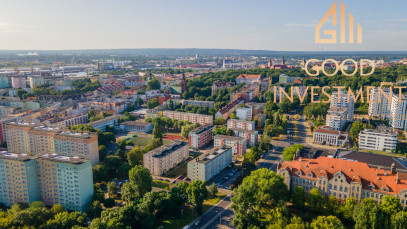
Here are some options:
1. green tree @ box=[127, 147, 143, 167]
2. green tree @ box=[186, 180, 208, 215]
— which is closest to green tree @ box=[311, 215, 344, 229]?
green tree @ box=[186, 180, 208, 215]

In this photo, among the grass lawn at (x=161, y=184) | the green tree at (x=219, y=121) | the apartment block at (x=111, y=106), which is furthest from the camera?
the apartment block at (x=111, y=106)

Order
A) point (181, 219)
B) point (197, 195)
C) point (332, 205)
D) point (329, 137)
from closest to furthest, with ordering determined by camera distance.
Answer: point (332, 205) → point (181, 219) → point (197, 195) → point (329, 137)

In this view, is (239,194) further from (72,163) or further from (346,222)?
(72,163)

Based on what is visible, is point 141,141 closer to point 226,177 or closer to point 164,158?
point 164,158

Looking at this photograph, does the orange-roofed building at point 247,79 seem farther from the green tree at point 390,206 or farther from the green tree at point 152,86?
the green tree at point 390,206

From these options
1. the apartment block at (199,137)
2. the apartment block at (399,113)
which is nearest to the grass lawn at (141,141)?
the apartment block at (199,137)

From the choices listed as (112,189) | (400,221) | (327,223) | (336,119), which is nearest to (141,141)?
(112,189)
